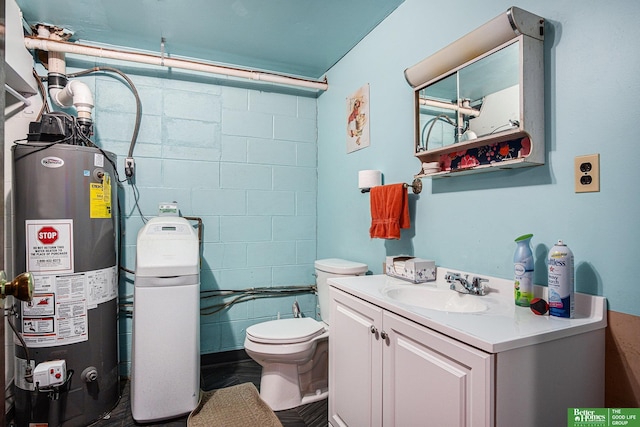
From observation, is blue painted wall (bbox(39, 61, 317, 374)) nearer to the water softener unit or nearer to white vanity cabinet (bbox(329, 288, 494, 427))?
the water softener unit

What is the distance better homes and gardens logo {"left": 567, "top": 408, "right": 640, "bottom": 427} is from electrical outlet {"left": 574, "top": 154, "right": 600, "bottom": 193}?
0.67m

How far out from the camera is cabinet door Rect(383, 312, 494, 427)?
94 centimetres

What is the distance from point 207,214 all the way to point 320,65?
1537mm

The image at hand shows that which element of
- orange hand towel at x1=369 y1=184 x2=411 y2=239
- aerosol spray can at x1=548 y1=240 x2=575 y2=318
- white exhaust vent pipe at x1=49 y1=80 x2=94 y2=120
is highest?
white exhaust vent pipe at x1=49 y1=80 x2=94 y2=120

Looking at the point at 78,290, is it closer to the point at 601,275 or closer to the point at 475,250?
the point at 475,250

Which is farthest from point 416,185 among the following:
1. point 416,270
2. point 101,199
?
point 101,199

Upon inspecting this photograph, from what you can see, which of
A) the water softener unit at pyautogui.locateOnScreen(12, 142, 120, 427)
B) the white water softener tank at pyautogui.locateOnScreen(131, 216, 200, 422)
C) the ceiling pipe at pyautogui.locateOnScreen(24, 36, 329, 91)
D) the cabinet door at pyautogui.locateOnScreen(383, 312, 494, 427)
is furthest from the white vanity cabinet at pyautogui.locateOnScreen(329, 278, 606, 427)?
the ceiling pipe at pyautogui.locateOnScreen(24, 36, 329, 91)

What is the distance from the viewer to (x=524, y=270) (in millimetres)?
1203

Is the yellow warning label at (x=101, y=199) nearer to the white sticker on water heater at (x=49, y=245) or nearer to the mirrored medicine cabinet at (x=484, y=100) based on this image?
the white sticker on water heater at (x=49, y=245)

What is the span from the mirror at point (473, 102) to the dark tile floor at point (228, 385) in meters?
1.63

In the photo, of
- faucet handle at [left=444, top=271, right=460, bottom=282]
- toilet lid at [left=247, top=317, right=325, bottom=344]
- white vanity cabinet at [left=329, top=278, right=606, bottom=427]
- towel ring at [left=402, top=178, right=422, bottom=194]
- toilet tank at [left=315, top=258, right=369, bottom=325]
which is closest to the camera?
white vanity cabinet at [left=329, top=278, right=606, bottom=427]

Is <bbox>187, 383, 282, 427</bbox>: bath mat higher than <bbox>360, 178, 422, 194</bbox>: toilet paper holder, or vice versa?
<bbox>360, 178, 422, 194</bbox>: toilet paper holder

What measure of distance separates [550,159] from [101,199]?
87.9 inches

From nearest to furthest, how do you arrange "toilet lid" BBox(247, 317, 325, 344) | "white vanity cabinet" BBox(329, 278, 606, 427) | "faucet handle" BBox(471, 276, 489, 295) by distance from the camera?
1. "white vanity cabinet" BBox(329, 278, 606, 427)
2. "faucet handle" BBox(471, 276, 489, 295)
3. "toilet lid" BBox(247, 317, 325, 344)
